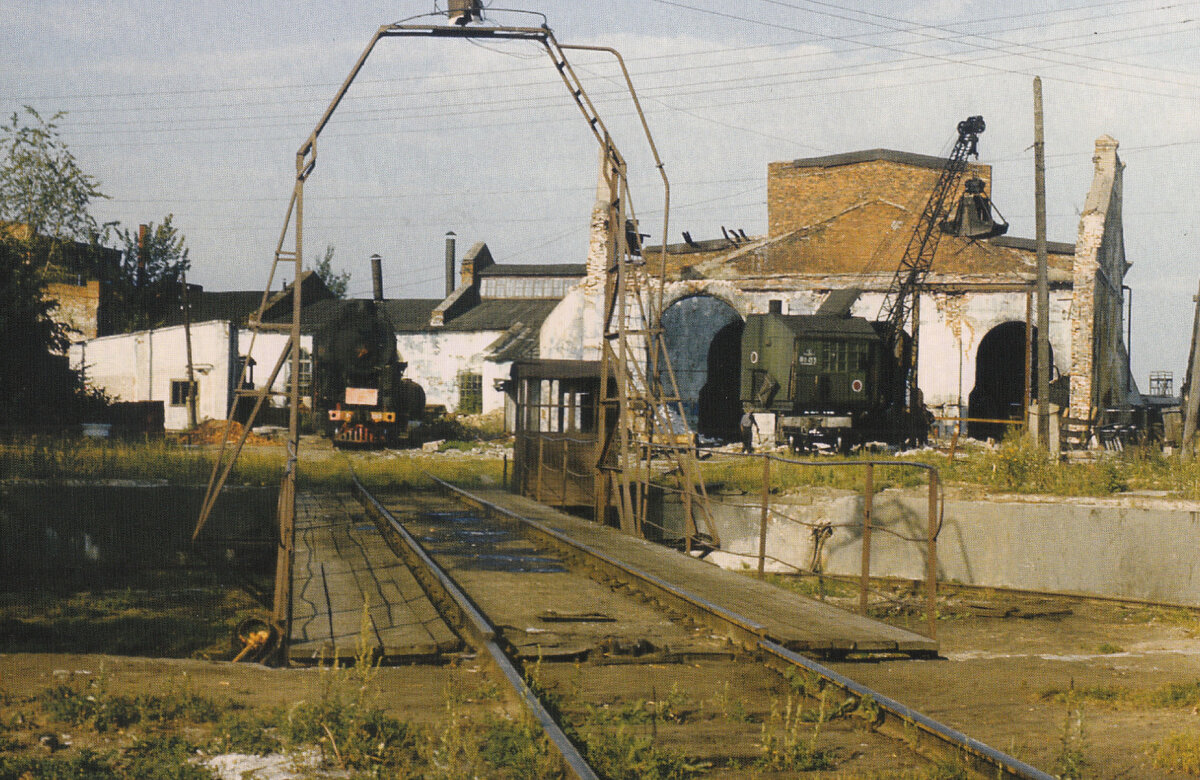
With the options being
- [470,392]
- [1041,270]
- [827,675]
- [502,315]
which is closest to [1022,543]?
[827,675]

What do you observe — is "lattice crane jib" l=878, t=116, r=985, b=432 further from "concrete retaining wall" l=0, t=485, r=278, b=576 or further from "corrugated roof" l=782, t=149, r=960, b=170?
"concrete retaining wall" l=0, t=485, r=278, b=576

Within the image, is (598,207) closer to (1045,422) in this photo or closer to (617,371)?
(1045,422)

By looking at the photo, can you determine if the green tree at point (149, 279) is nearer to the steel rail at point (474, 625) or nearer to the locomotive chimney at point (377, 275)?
the locomotive chimney at point (377, 275)

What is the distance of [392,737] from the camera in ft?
15.6

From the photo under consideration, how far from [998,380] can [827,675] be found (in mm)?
33191

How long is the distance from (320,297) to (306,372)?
12.4m

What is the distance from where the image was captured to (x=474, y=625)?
278 inches

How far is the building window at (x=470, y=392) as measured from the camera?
140ft

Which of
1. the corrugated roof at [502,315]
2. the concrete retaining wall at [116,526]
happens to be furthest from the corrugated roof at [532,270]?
the concrete retaining wall at [116,526]

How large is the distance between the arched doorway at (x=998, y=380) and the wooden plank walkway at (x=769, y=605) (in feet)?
81.5

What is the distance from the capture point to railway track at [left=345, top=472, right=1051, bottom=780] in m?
4.53

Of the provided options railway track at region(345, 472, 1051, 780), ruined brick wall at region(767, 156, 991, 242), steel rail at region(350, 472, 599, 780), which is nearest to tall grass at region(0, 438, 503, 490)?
steel rail at region(350, 472, 599, 780)

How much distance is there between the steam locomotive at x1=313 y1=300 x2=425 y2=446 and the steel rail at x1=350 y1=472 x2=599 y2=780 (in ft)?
52.7

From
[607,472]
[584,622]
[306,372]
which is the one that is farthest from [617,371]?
[306,372]
